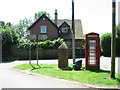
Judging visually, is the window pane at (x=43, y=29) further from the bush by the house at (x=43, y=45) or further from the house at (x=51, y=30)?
the bush by the house at (x=43, y=45)

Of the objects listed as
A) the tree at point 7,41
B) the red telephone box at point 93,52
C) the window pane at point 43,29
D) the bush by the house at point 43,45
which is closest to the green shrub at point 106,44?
the bush by the house at point 43,45

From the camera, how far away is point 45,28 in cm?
3462

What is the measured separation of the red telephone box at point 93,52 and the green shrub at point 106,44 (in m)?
17.8

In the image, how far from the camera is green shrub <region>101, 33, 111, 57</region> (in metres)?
28.9

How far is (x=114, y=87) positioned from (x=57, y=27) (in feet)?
91.0

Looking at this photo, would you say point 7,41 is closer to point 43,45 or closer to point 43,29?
point 43,45

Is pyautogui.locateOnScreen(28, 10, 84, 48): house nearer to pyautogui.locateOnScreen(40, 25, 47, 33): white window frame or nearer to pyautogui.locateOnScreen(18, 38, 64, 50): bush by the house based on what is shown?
pyautogui.locateOnScreen(40, 25, 47, 33): white window frame

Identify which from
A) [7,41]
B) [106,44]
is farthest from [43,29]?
[106,44]

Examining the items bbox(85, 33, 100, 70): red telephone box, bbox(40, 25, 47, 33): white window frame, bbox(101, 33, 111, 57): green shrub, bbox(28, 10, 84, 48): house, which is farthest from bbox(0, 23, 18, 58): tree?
bbox(85, 33, 100, 70): red telephone box

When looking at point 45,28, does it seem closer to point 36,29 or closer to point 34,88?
point 36,29

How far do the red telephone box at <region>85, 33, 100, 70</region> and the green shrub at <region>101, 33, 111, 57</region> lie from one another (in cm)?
1782

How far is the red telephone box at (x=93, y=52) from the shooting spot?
1182 centimetres

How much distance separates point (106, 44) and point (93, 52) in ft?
59.4

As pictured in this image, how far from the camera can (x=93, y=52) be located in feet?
39.2
